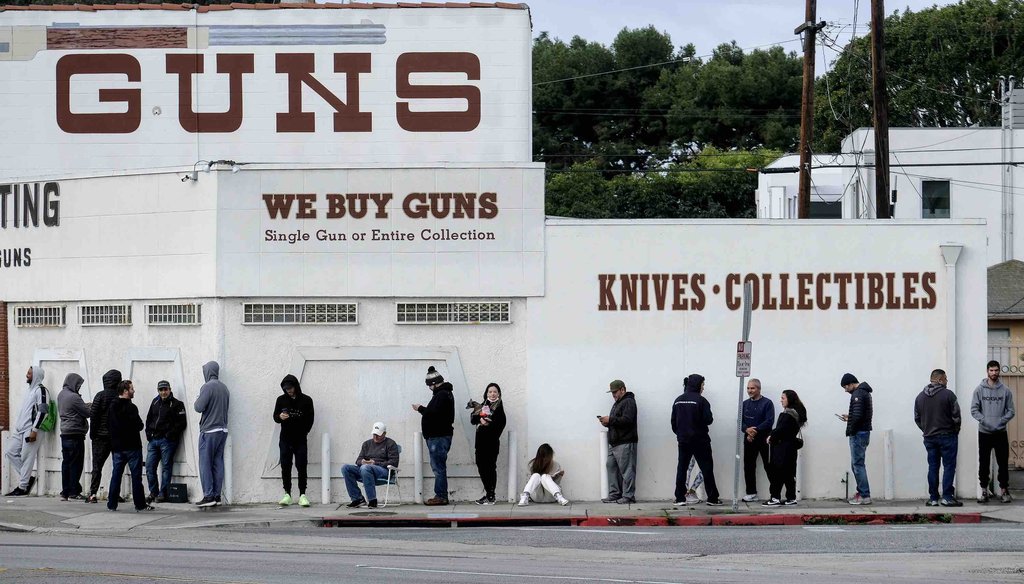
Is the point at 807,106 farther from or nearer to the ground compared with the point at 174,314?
farther from the ground

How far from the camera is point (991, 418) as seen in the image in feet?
61.7

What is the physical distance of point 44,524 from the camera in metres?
17.7

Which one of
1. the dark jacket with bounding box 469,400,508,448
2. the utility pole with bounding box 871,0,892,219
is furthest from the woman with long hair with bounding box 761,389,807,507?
the utility pole with bounding box 871,0,892,219

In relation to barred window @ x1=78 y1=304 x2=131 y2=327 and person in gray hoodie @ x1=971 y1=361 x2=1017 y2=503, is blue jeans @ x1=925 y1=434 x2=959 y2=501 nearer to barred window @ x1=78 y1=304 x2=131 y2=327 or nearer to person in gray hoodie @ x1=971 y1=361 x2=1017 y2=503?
person in gray hoodie @ x1=971 y1=361 x2=1017 y2=503

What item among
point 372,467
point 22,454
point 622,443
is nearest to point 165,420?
point 372,467

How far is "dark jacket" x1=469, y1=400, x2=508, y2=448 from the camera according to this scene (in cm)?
A: 1895

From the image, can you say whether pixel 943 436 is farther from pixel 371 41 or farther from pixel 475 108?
pixel 371 41

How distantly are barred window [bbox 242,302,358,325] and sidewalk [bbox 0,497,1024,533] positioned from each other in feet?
8.41

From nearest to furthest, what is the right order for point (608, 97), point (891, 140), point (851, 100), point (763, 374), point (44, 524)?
point (44, 524), point (763, 374), point (891, 140), point (851, 100), point (608, 97)

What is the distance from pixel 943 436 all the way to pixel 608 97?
57.0 meters

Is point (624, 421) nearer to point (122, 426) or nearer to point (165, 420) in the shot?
point (165, 420)

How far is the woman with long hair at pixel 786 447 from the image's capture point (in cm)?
1866

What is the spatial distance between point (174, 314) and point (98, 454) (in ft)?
7.12

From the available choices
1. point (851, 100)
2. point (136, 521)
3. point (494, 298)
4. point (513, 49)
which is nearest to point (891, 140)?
point (851, 100)
